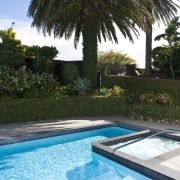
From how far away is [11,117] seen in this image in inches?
397

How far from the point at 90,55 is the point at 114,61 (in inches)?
788

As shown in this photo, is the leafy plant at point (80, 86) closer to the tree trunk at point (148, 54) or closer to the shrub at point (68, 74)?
the shrub at point (68, 74)

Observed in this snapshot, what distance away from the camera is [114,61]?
33531 millimetres

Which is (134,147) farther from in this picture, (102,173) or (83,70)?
(83,70)

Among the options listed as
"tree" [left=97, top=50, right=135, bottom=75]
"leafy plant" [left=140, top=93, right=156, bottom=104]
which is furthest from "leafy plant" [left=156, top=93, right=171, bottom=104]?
"tree" [left=97, top=50, right=135, bottom=75]

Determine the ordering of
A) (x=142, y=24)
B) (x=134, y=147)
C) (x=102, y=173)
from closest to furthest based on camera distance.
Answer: (x=102, y=173), (x=134, y=147), (x=142, y=24)

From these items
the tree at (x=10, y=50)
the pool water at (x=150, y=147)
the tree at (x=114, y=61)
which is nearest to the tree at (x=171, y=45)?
the tree at (x=114, y=61)

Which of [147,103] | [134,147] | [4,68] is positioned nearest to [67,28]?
[4,68]

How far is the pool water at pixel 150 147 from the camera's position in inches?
277

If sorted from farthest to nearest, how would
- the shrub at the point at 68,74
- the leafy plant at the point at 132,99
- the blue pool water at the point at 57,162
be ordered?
the shrub at the point at 68,74
the leafy plant at the point at 132,99
the blue pool water at the point at 57,162

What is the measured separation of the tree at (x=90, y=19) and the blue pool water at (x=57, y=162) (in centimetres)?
638

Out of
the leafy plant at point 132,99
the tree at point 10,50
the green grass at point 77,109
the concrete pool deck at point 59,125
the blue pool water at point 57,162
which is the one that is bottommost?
the blue pool water at point 57,162

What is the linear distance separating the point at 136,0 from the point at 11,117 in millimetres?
8353

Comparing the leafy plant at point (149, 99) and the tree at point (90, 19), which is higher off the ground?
the tree at point (90, 19)
